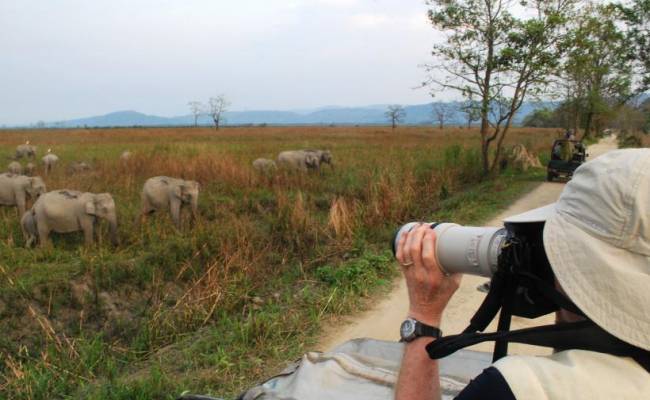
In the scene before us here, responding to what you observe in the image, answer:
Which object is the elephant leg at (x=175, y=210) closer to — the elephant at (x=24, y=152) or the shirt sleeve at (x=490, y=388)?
the shirt sleeve at (x=490, y=388)

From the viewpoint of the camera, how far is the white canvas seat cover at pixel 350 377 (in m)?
2.27

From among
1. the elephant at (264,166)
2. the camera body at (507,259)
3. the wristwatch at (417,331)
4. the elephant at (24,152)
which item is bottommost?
the elephant at (264,166)

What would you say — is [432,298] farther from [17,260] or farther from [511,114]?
[511,114]

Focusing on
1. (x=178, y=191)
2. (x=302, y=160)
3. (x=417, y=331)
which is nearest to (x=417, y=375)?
(x=417, y=331)

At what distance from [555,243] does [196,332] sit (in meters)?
3.37

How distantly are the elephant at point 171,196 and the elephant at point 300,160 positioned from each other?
5.64 meters

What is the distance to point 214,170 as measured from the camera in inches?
442

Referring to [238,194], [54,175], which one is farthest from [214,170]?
[54,175]

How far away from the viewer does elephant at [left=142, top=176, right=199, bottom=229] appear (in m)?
7.44

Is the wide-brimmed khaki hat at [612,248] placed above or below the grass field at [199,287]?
above

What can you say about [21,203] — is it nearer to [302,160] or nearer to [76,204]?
[76,204]

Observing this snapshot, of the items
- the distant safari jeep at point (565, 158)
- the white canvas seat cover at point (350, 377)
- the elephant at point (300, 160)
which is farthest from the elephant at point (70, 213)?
the distant safari jeep at point (565, 158)

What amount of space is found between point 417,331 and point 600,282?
0.48m

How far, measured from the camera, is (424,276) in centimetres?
126
